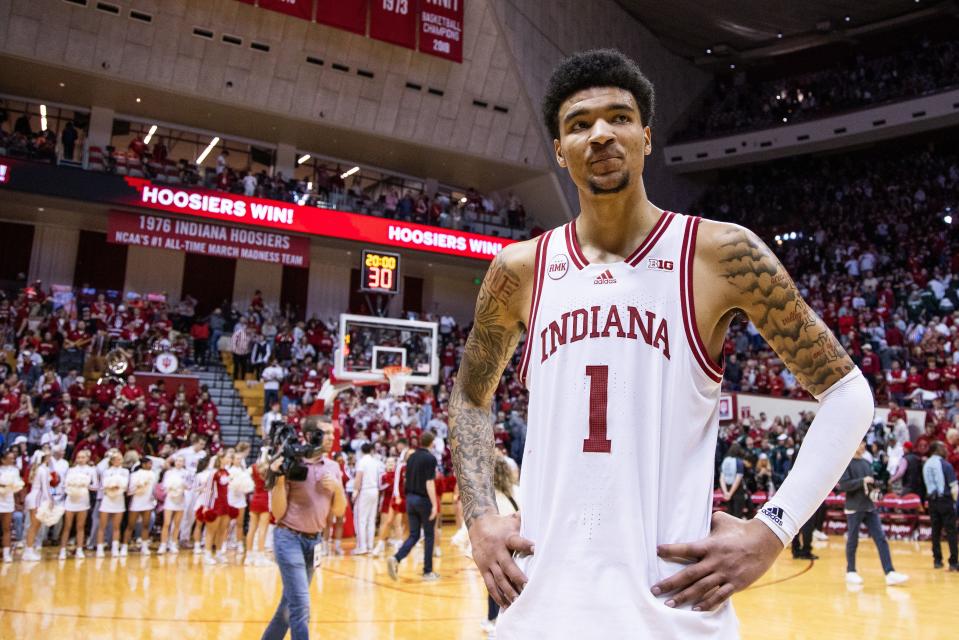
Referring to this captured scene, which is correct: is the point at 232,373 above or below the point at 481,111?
below

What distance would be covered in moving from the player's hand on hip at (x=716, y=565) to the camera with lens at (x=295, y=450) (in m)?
4.61

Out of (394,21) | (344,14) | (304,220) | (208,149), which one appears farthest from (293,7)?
(208,149)

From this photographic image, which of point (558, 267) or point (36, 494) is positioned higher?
point (558, 267)

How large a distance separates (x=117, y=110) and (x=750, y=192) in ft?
76.9

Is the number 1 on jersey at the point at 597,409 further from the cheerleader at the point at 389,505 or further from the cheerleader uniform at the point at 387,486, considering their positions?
the cheerleader uniform at the point at 387,486

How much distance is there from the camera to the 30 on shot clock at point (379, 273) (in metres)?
18.4

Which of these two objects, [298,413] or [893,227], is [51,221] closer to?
[298,413]

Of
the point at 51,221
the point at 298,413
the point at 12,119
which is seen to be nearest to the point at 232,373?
the point at 298,413

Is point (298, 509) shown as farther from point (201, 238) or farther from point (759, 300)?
point (201, 238)

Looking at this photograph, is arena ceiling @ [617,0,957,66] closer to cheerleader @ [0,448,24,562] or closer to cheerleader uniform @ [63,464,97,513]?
cheerleader uniform @ [63,464,97,513]

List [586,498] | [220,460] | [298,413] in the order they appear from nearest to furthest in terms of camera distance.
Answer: [586,498] → [220,460] → [298,413]

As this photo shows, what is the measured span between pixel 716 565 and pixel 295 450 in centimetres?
468

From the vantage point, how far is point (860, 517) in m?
10.3

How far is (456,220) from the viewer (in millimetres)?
26203
